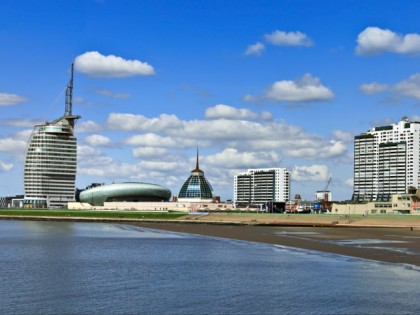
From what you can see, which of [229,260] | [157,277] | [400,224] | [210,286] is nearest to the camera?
[210,286]

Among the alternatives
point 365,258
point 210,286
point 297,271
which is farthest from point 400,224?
point 210,286

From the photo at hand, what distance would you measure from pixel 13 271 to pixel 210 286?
19.8m

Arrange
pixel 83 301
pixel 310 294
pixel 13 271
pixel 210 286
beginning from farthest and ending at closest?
pixel 13 271, pixel 210 286, pixel 310 294, pixel 83 301

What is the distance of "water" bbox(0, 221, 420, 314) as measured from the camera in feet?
127

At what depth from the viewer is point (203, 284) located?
162 ft

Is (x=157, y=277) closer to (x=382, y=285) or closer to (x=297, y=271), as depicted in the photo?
(x=297, y=271)

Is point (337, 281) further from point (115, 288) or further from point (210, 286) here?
point (115, 288)

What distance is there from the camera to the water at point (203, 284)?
38.8 metres

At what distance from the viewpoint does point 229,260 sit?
6988cm

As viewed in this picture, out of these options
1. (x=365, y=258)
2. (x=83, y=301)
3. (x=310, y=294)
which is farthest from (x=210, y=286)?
(x=365, y=258)

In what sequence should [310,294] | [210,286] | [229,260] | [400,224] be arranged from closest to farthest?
[310,294] → [210,286] → [229,260] → [400,224]

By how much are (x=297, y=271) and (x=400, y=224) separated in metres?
122

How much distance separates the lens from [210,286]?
48062mm

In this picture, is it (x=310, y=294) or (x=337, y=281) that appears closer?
(x=310, y=294)
